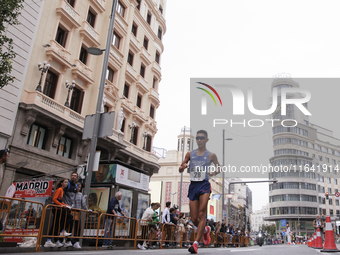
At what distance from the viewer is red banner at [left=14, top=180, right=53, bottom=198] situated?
35.0 ft

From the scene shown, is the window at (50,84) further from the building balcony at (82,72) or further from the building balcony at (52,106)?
the building balcony at (82,72)

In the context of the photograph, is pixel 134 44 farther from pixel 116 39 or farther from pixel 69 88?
pixel 69 88

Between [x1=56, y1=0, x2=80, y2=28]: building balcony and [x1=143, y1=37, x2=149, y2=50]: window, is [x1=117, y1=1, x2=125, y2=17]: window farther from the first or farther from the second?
[x1=56, y1=0, x2=80, y2=28]: building balcony

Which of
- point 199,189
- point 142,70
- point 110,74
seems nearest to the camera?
point 199,189

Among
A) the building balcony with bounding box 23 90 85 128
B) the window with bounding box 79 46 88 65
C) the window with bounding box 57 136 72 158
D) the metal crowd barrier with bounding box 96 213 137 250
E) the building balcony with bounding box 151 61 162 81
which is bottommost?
the metal crowd barrier with bounding box 96 213 137 250

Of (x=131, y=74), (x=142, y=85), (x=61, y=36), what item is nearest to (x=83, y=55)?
(x=61, y=36)

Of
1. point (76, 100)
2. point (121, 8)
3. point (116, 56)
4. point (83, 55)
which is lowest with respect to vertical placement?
point (76, 100)

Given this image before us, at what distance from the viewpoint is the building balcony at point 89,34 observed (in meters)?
20.0

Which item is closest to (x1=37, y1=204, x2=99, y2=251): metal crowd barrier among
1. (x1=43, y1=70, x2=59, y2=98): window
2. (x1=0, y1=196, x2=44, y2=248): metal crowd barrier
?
(x1=0, y1=196, x2=44, y2=248): metal crowd barrier

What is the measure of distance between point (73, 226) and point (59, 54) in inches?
492

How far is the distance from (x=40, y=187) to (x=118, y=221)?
337 centimetres

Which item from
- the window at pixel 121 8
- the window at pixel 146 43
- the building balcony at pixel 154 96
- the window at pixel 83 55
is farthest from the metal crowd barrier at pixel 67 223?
the window at pixel 146 43

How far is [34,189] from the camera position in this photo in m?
10.9

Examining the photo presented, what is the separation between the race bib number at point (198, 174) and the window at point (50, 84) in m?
13.7
